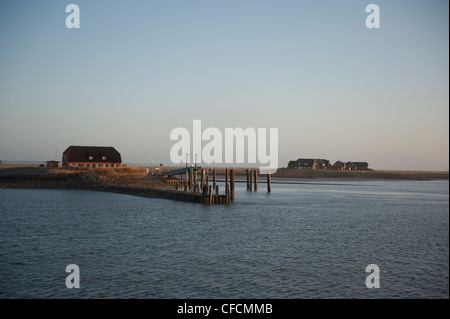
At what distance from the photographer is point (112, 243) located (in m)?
26.1

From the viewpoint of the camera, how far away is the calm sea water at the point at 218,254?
1747 cm

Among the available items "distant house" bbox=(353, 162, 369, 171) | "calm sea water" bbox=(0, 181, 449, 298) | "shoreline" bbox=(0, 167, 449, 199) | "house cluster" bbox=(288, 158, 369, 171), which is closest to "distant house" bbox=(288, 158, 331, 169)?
"house cluster" bbox=(288, 158, 369, 171)

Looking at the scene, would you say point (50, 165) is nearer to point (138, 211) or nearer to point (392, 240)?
point (138, 211)

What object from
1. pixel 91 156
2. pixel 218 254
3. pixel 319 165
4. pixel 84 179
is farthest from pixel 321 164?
pixel 218 254

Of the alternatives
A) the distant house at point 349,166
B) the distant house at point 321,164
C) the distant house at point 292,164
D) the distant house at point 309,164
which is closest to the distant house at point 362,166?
the distant house at point 349,166

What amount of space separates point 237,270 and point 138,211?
2476 centimetres

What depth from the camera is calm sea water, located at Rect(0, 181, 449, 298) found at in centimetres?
1747

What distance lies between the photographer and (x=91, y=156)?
102 metres

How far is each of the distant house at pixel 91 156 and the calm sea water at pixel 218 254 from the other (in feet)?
196

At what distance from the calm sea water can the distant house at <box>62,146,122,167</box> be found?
59.7m

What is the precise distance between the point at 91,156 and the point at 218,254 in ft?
277

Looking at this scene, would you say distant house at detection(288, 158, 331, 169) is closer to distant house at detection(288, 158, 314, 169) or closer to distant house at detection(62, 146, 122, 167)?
distant house at detection(288, 158, 314, 169)

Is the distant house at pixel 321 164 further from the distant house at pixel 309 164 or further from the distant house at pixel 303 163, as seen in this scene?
the distant house at pixel 303 163
